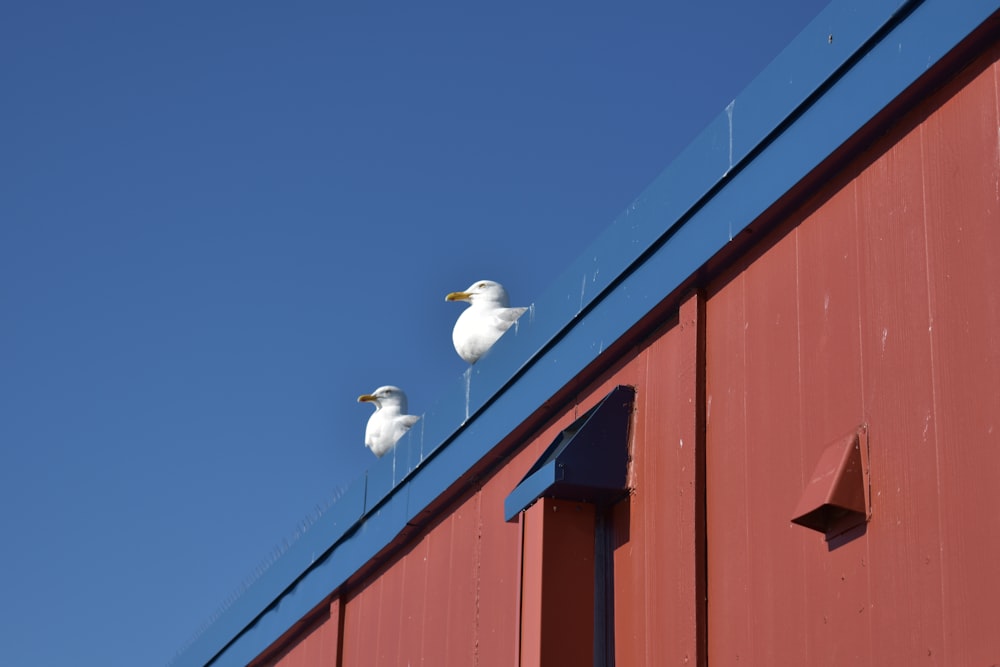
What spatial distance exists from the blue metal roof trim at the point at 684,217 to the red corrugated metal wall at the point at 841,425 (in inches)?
5.3

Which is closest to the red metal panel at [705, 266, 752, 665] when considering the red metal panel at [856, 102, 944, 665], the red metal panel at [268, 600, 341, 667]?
the red metal panel at [856, 102, 944, 665]

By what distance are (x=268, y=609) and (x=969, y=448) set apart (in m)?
5.94

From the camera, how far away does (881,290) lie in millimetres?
4441

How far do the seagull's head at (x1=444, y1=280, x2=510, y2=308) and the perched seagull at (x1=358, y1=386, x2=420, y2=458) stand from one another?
807 mm

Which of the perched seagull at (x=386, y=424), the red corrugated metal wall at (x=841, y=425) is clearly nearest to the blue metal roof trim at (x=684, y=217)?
the red corrugated metal wall at (x=841, y=425)

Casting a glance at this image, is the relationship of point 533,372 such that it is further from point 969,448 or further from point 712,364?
point 969,448

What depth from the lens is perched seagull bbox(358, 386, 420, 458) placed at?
9.74 metres

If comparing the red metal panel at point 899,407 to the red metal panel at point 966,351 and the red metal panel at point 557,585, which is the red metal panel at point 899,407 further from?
the red metal panel at point 557,585

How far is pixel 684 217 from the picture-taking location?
545 cm

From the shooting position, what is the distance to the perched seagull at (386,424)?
32.0ft

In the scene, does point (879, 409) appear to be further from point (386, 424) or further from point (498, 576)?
point (386, 424)

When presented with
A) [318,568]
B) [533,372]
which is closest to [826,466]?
[533,372]

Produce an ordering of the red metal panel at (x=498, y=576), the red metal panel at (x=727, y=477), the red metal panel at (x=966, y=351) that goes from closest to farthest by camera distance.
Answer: the red metal panel at (x=966, y=351) < the red metal panel at (x=727, y=477) < the red metal panel at (x=498, y=576)

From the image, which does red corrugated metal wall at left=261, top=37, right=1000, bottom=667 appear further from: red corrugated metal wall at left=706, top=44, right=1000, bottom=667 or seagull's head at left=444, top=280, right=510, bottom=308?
seagull's head at left=444, top=280, right=510, bottom=308
